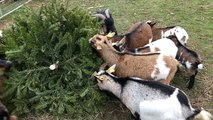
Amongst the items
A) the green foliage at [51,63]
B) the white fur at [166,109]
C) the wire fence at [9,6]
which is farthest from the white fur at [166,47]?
the wire fence at [9,6]

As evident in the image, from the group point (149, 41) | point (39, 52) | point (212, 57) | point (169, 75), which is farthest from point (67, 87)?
point (212, 57)

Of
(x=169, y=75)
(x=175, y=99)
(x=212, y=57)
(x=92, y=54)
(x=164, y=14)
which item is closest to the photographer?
(x=175, y=99)

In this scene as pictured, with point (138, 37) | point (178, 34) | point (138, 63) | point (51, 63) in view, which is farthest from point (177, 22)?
point (51, 63)

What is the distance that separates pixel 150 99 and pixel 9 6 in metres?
6.06

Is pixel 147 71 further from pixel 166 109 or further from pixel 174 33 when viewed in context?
pixel 174 33

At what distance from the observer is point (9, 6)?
964 cm

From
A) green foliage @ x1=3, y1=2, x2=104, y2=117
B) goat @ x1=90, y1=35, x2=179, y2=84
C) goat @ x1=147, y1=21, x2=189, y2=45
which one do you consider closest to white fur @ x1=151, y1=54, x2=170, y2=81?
goat @ x1=90, y1=35, x2=179, y2=84

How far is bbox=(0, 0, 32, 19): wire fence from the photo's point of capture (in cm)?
913

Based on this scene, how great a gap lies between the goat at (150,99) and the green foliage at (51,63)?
34 cm

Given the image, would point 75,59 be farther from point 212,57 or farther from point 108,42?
point 212,57

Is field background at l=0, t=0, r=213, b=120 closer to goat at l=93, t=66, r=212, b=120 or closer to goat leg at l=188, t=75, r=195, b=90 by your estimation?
goat leg at l=188, t=75, r=195, b=90

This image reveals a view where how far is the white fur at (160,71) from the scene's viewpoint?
17.7 ft

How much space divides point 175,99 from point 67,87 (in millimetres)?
1762

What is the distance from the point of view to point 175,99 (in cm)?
480
